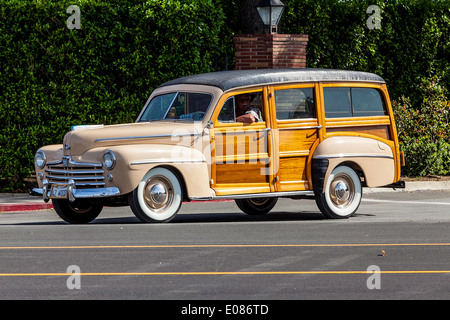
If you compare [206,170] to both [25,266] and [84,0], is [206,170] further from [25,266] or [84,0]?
[84,0]

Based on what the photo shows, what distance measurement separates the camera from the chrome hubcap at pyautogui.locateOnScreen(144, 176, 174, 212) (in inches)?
513

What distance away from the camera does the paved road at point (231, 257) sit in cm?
835

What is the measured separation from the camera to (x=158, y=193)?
43.0ft

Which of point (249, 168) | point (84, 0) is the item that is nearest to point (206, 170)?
point (249, 168)

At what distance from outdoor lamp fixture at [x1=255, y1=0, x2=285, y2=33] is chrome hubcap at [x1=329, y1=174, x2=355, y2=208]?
22.3 ft

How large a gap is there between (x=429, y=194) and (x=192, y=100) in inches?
282

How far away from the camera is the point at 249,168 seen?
13.8m

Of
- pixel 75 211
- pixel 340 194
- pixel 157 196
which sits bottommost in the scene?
pixel 75 211

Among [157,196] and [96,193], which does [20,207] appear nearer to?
[96,193]

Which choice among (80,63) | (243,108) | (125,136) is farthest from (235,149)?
(80,63)

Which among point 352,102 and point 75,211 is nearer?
point 75,211

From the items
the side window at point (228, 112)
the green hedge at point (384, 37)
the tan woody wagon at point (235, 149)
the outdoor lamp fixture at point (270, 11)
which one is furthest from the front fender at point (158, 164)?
the green hedge at point (384, 37)

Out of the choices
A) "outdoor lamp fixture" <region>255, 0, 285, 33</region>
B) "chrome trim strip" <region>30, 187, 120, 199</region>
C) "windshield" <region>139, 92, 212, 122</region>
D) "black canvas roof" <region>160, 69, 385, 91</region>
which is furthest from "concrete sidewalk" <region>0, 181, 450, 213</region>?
"chrome trim strip" <region>30, 187, 120, 199</region>

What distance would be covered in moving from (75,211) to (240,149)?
103 inches
